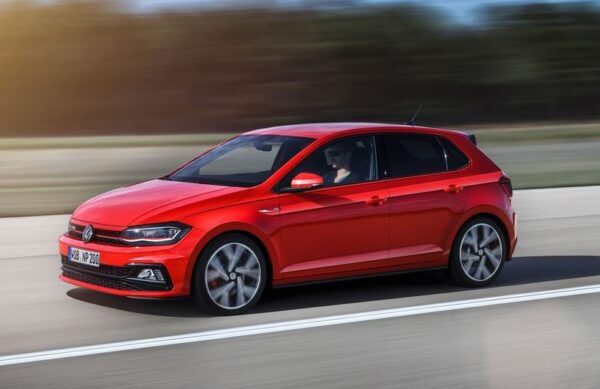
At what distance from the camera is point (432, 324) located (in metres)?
7.67

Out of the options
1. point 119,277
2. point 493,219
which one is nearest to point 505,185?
point 493,219

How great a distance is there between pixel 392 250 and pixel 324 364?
91.0 inches

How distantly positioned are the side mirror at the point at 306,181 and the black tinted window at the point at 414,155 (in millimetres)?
871

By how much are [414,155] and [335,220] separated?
114 cm

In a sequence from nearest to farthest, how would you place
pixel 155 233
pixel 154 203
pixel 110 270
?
pixel 155 233 < pixel 110 270 < pixel 154 203

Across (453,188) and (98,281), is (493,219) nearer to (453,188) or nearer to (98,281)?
(453,188)

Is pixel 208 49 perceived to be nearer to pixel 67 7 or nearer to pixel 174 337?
pixel 67 7

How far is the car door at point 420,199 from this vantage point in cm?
866

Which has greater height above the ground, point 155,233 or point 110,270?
point 155,233

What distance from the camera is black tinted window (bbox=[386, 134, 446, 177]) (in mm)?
8867

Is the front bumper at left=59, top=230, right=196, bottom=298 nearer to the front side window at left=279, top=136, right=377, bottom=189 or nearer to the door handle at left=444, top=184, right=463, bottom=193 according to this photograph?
the front side window at left=279, top=136, right=377, bottom=189

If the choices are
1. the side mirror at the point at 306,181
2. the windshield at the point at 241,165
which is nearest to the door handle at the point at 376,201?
the side mirror at the point at 306,181

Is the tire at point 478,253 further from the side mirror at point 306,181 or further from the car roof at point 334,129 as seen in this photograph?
the side mirror at point 306,181

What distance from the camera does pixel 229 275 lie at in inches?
307
